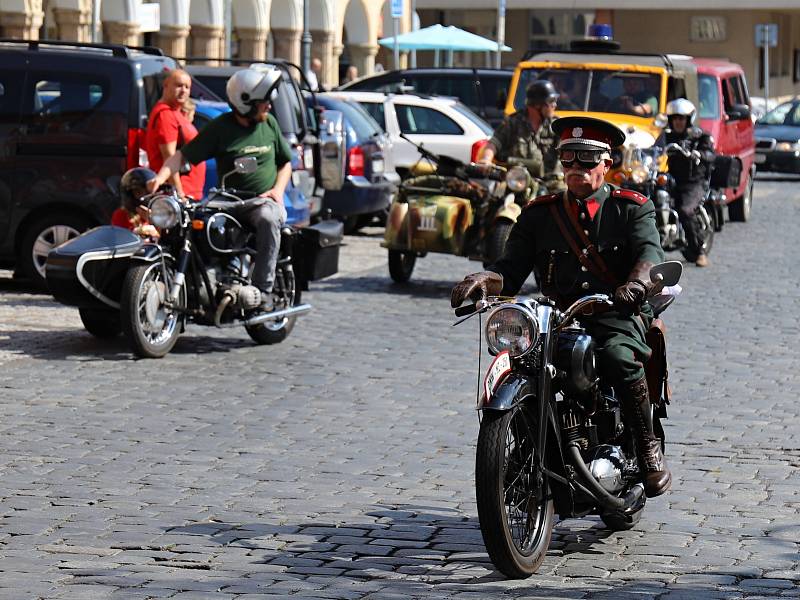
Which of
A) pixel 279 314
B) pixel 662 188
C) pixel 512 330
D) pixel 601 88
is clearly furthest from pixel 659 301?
pixel 601 88

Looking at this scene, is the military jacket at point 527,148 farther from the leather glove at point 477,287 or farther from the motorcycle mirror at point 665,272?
the motorcycle mirror at point 665,272

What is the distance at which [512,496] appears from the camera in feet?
21.1

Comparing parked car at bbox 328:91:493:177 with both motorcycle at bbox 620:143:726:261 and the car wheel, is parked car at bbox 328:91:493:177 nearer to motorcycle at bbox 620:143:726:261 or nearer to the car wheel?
motorcycle at bbox 620:143:726:261

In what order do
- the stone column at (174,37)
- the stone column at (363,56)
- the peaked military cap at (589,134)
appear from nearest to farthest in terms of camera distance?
the peaked military cap at (589,134) → the stone column at (174,37) → the stone column at (363,56)

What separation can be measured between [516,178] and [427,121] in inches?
349

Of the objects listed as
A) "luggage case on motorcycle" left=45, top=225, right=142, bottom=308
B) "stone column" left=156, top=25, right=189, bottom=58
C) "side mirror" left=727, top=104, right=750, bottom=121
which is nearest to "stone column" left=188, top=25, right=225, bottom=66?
"stone column" left=156, top=25, right=189, bottom=58

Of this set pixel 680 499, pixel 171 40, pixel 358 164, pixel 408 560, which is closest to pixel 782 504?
pixel 680 499

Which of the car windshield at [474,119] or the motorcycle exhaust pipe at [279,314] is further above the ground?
the car windshield at [474,119]

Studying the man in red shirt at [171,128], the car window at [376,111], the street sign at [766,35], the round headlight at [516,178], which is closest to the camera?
the man in red shirt at [171,128]

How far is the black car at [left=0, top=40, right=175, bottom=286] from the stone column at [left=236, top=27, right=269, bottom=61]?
97.5 ft

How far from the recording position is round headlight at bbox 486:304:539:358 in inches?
249

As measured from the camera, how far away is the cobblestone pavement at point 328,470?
6480 millimetres

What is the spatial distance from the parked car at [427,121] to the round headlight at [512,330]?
17240 mm

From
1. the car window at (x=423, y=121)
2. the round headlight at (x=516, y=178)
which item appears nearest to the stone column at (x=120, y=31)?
the car window at (x=423, y=121)
